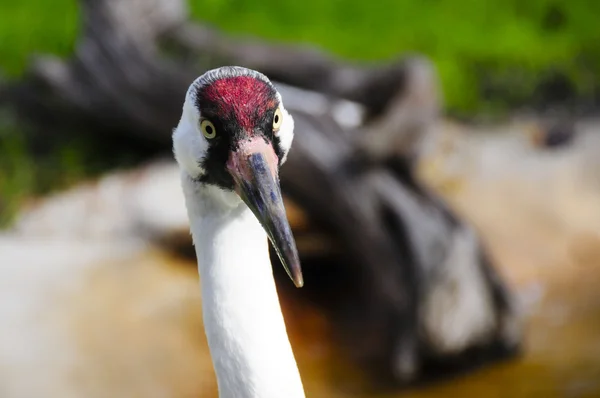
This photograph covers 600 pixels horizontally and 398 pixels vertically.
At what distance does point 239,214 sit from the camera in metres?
2.00

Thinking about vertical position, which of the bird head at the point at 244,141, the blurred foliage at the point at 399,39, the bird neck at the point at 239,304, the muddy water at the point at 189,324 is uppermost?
the blurred foliage at the point at 399,39

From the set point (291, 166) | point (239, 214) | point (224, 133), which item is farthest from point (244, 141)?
point (291, 166)

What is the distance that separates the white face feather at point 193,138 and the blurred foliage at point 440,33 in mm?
5221

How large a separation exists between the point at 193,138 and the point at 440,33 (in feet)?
20.0

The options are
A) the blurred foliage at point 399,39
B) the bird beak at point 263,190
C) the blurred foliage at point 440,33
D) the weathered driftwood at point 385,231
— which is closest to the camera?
the bird beak at point 263,190

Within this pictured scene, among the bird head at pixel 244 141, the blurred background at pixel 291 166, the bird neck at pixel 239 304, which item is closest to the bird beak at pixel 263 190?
the bird head at pixel 244 141

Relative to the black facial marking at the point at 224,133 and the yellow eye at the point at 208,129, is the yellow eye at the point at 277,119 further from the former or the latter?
the yellow eye at the point at 208,129

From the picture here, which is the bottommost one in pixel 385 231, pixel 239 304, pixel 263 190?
pixel 239 304

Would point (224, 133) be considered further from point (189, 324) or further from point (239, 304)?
point (189, 324)

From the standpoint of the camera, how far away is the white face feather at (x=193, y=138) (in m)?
1.92

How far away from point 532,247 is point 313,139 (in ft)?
5.78

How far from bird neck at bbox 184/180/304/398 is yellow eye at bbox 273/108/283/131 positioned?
17cm

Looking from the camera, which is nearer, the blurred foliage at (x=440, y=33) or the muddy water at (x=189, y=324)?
the muddy water at (x=189, y=324)

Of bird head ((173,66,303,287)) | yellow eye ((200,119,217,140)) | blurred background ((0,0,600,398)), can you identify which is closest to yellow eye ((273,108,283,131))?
bird head ((173,66,303,287))
